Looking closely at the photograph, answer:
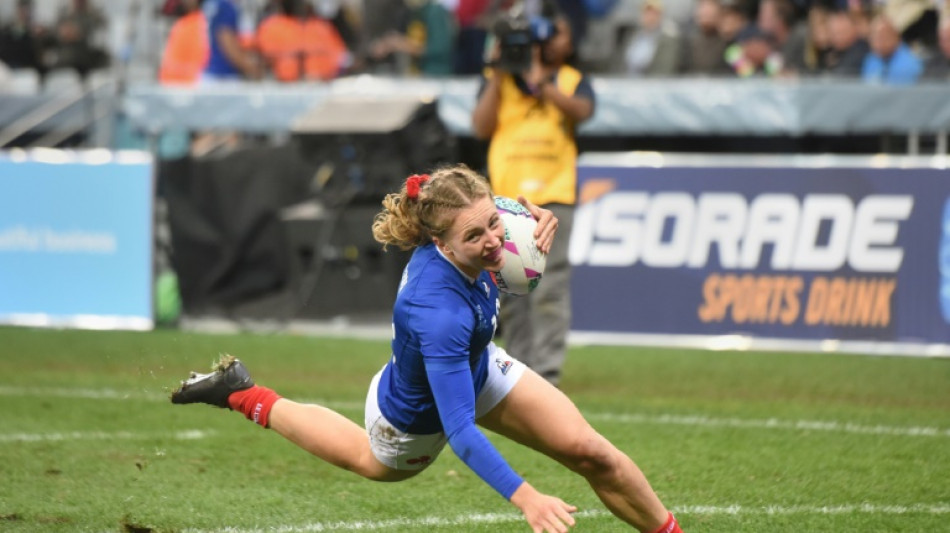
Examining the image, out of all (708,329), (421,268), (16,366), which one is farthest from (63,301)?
(421,268)

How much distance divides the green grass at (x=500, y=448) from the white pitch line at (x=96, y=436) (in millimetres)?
17

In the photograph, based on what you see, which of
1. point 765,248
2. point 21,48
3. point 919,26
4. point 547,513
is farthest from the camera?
point 21,48

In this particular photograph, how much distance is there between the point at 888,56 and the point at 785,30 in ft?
5.72

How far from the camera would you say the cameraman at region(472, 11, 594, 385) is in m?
9.76

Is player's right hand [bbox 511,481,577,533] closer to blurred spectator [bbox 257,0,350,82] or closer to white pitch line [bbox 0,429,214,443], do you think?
white pitch line [bbox 0,429,214,443]

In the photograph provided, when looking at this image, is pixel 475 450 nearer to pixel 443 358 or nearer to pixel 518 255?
pixel 443 358

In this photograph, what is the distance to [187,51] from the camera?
57.9 feet

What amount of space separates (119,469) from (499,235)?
10.7ft

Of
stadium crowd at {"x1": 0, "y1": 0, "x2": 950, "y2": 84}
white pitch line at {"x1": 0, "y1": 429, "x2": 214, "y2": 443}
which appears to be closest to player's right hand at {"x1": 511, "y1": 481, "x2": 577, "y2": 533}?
white pitch line at {"x1": 0, "y1": 429, "x2": 214, "y2": 443}

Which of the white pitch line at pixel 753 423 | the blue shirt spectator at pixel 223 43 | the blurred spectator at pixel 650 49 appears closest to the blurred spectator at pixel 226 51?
the blue shirt spectator at pixel 223 43

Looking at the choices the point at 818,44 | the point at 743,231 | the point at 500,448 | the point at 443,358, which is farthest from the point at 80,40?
the point at 443,358

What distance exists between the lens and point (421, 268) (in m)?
5.10

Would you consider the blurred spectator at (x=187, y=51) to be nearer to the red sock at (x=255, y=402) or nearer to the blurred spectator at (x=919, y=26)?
the blurred spectator at (x=919, y=26)

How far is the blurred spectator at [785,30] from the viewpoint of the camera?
15.1 metres
